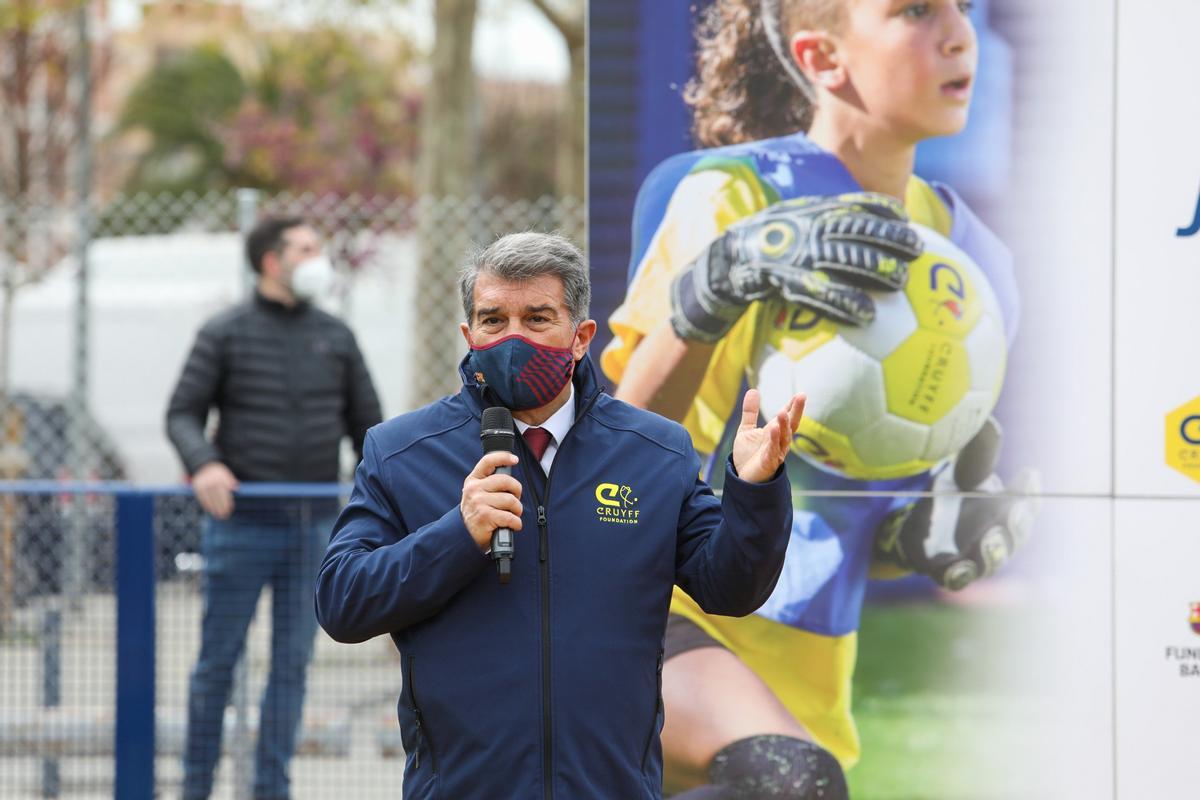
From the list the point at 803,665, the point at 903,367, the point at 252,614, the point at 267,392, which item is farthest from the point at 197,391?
the point at 903,367

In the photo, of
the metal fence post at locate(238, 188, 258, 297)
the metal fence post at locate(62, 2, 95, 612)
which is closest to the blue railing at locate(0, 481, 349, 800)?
the metal fence post at locate(62, 2, 95, 612)

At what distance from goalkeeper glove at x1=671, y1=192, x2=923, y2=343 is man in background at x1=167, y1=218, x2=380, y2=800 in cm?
177

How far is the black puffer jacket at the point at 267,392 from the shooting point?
5980 mm

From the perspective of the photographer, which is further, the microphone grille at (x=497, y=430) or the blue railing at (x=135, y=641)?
the blue railing at (x=135, y=641)

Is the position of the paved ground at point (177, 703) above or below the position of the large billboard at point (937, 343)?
below

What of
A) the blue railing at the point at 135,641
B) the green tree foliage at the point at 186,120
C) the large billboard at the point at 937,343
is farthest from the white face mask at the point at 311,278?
the green tree foliage at the point at 186,120

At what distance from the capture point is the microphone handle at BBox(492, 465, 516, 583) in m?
2.77

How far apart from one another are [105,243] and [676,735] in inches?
411

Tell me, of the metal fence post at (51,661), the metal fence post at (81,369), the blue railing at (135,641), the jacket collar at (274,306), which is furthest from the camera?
the metal fence post at (81,369)

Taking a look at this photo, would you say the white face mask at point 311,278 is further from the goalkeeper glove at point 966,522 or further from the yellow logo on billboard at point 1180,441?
the yellow logo on billboard at point 1180,441

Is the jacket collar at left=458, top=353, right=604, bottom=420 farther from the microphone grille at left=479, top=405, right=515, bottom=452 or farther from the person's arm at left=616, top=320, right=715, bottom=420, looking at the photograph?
the person's arm at left=616, top=320, right=715, bottom=420

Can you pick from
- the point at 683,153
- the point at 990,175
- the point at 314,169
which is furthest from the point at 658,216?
the point at 314,169

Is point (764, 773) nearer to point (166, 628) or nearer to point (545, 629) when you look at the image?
point (545, 629)

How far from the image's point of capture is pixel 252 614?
5816 mm
